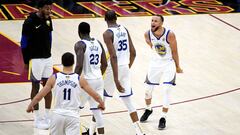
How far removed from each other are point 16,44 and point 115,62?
6.52m

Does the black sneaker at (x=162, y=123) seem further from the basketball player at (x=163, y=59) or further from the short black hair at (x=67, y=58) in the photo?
the short black hair at (x=67, y=58)

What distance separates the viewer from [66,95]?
30.8ft

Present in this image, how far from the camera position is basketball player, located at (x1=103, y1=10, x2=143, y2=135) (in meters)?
10.7

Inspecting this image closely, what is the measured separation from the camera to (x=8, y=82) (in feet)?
46.5

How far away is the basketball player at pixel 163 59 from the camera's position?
1181cm

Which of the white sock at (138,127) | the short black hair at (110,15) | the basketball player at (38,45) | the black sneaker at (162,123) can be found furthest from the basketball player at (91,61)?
the black sneaker at (162,123)

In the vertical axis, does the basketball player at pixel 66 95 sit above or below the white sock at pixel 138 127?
above

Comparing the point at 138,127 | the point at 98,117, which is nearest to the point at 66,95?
the point at 98,117

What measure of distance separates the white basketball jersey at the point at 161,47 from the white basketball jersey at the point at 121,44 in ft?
3.27

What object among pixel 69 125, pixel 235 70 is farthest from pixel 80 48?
pixel 235 70

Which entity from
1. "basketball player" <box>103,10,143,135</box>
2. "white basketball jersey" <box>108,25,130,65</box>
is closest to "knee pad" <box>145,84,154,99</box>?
"basketball player" <box>103,10,143,135</box>

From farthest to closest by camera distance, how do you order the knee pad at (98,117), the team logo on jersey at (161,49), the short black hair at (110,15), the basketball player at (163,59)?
1. the team logo on jersey at (161,49)
2. the basketball player at (163,59)
3. the short black hair at (110,15)
4. the knee pad at (98,117)

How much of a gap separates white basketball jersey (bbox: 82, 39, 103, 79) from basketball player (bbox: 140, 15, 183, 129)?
1.72 m

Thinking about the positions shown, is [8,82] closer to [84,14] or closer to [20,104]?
[20,104]
